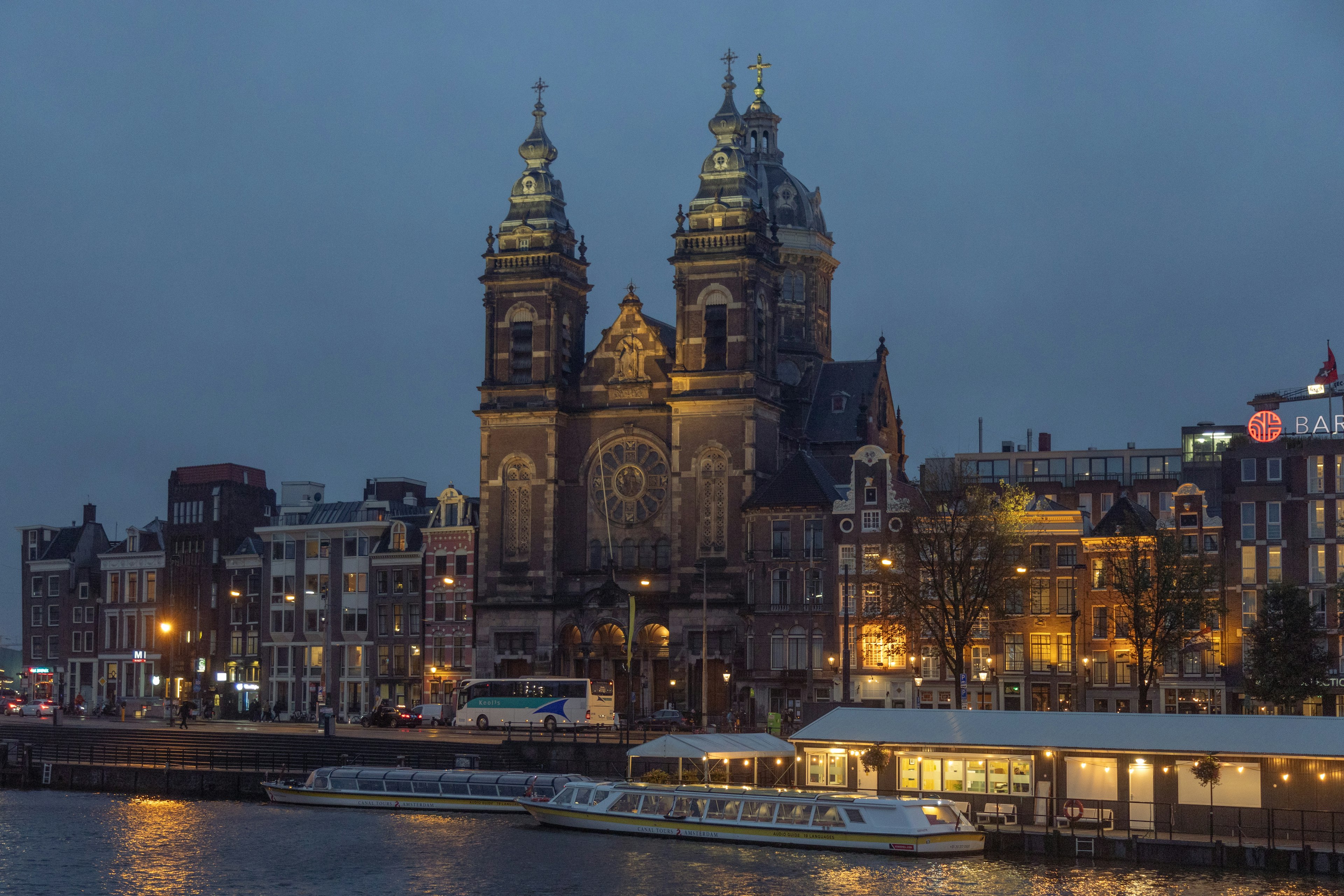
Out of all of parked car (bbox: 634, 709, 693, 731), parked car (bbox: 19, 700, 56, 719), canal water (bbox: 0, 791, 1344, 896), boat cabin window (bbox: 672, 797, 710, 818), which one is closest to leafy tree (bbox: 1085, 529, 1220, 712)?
parked car (bbox: 634, 709, 693, 731)

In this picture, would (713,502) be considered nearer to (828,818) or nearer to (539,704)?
(539,704)

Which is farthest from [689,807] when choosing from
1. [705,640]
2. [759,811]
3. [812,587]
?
[812,587]

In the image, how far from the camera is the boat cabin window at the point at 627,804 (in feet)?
227

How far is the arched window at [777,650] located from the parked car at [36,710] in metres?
47.4

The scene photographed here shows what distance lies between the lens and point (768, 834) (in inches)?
2589

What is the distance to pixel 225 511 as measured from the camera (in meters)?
141

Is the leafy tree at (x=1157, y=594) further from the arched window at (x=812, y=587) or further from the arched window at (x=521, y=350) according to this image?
the arched window at (x=521, y=350)

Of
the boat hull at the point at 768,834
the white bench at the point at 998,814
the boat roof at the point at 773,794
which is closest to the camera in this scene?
the boat hull at the point at 768,834

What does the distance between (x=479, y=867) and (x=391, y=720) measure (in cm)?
4850

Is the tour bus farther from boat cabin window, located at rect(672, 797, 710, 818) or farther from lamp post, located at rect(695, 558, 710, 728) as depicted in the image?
boat cabin window, located at rect(672, 797, 710, 818)

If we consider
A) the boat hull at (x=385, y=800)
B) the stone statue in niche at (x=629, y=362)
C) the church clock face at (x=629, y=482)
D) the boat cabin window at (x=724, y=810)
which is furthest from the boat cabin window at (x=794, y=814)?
the stone statue in niche at (x=629, y=362)

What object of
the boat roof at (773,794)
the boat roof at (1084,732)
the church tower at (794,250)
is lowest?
the boat roof at (773,794)

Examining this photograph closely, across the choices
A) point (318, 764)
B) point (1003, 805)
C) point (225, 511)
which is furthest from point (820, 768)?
point (225, 511)

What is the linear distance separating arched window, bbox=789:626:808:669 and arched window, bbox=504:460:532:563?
66.6ft
